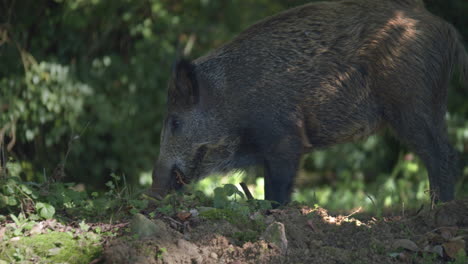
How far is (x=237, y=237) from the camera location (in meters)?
3.07

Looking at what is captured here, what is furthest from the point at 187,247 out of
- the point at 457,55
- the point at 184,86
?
the point at 457,55

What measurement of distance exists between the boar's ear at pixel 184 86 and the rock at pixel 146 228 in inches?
70.4

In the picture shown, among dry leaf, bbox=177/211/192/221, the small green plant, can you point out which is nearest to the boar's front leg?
dry leaf, bbox=177/211/192/221

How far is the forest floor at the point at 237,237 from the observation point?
9.20 feet

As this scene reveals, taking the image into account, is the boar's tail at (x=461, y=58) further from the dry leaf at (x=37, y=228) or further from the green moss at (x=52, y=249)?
the dry leaf at (x=37, y=228)

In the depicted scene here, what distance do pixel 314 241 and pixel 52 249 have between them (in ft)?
4.00

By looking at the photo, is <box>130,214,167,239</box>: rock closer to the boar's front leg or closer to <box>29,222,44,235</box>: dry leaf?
<box>29,222,44,235</box>: dry leaf

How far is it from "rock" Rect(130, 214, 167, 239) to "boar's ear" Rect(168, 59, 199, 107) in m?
1.79

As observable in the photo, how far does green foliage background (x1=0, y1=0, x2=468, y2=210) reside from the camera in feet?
21.6

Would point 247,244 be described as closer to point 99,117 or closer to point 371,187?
point 99,117

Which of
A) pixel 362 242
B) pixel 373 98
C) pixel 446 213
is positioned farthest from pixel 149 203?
pixel 373 98

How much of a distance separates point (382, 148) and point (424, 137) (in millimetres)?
3509

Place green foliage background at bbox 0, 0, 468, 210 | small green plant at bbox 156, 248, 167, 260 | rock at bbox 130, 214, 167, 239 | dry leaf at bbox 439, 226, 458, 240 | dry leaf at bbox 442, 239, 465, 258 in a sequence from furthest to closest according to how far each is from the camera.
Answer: green foliage background at bbox 0, 0, 468, 210
dry leaf at bbox 439, 226, 458, 240
dry leaf at bbox 442, 239, 465, 258
rock at bbox 130, 214, 167, 239
small green plant at bbox 156, 248, 167, 260

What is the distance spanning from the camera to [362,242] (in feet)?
10.4
